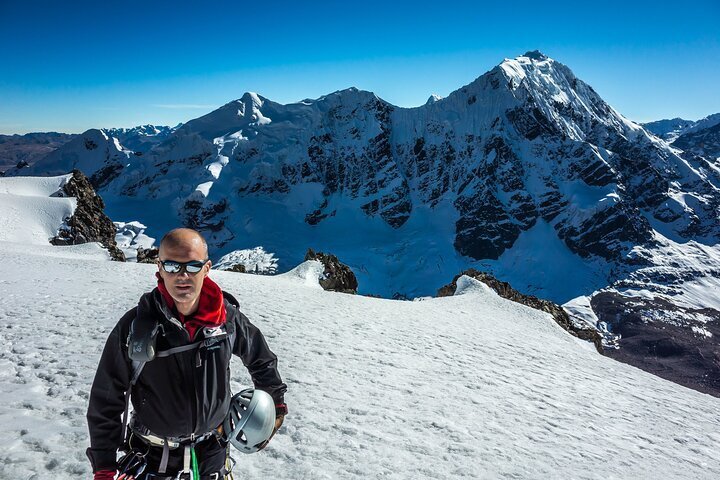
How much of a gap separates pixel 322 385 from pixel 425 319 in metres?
9.07

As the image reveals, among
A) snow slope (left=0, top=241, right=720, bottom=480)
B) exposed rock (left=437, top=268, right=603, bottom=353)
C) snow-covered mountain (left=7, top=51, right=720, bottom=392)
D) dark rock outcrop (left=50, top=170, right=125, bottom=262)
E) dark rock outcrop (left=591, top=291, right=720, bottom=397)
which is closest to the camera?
snow slope (left=0, top=241, right=720, bottom=480)

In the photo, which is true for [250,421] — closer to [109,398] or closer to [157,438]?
[157,438]

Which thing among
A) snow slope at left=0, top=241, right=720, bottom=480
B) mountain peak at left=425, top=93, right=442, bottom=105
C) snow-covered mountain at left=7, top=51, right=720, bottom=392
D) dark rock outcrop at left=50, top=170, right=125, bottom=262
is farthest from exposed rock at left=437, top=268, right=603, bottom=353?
mountain peak at left=425, top=93, right=442, bottom=105

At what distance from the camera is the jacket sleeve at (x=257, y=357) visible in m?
3.83

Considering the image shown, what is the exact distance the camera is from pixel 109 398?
10.4 ft

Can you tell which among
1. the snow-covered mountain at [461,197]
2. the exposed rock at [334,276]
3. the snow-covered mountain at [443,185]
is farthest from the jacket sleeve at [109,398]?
the snow-covered mountain at [443,185]

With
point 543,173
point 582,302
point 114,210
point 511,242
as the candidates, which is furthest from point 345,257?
point 114,210

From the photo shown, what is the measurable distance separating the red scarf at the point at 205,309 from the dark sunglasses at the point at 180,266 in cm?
15

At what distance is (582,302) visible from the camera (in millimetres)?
136250

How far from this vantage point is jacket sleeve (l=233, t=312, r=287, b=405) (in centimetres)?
383

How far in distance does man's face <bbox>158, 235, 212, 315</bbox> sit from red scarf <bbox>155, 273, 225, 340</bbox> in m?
0.10

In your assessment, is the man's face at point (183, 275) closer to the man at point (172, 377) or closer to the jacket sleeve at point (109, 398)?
the man at point (172, 377)

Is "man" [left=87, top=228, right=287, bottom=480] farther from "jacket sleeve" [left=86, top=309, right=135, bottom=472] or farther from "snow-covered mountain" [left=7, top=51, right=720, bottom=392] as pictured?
"snow-covered mountain" [left=7, top=51, right=720, bottom=392]

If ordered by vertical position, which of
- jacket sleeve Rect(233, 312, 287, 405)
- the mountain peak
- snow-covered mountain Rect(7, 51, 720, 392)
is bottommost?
jacket sleeve Rect(233, 312, 287, 405)
